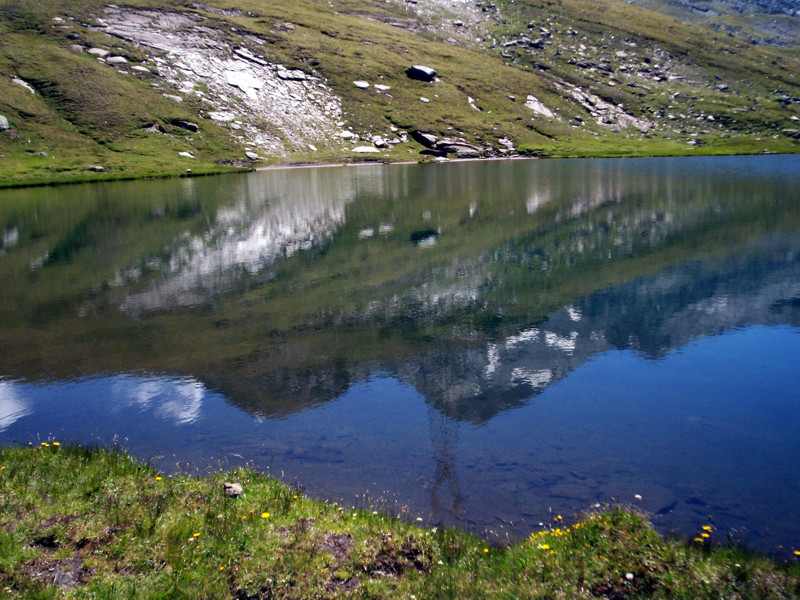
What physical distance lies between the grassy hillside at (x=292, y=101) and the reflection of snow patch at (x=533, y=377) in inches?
3628

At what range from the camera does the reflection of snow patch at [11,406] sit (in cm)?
1410

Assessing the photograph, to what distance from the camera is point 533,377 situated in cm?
1647

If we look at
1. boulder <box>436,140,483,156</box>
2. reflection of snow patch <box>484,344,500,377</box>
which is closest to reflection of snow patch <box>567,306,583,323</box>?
reflection of snow patch <box>484,344,500,377</box>

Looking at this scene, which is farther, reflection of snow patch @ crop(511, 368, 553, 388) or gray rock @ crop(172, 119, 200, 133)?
gray rock @ crop(172, 119, 200, 133)

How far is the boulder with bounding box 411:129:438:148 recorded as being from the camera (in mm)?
136500

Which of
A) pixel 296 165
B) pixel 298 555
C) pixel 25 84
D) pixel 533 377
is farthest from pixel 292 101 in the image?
pixel 298 555

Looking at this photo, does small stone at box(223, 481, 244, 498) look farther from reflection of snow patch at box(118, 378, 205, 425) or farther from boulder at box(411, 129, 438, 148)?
boulder at box(411, 129, 438, 148)

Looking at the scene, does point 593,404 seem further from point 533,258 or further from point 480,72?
point 480,72

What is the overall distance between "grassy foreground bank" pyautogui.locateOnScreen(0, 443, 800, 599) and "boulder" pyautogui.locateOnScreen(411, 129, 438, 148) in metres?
134

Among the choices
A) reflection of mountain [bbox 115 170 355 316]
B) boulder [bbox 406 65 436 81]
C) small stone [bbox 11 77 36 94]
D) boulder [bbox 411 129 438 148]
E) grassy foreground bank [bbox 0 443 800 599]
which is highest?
boulder [bbox 406 65 436 81]

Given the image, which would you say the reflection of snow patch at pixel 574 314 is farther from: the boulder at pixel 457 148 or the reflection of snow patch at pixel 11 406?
the boulder at pixel 457 148

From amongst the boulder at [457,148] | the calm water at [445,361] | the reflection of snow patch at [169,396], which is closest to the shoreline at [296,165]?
the boulder at [457,148]

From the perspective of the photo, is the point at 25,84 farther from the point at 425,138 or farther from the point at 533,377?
the point at 533,377

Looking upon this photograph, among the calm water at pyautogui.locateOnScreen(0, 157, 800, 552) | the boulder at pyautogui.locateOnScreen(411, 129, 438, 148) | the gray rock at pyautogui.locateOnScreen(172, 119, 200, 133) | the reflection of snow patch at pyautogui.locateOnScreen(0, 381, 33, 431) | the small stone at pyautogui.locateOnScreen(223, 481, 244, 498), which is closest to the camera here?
the small stone at pyautogui.locateOnScreen(223, 481, 244, 498)
